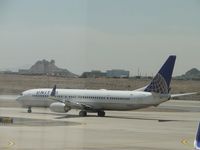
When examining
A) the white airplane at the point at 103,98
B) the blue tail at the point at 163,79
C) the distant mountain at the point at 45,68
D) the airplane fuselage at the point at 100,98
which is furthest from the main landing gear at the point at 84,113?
the blue tail at the point at 163,79

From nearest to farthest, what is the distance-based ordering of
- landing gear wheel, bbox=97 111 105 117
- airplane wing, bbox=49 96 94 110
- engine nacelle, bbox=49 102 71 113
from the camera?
engine nacelle, bbox=49 102 71 113 < airplane wing, bbox=49 96 94 110 < landing gear wheel, bbox=97 111 105 117

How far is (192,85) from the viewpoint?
13075 centimetres

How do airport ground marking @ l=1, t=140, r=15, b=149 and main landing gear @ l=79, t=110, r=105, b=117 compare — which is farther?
main landing gear @ l=79, t=110, r=105, b=117

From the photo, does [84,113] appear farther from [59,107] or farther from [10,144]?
[10,144]

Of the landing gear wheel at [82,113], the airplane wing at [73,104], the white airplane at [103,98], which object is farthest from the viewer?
the airplane wing at [73,104]

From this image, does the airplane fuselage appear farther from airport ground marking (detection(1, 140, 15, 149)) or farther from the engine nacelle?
airport ground marking (detection(1, 140, 15, 149))

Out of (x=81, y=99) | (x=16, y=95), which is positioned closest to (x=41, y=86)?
(x=16, y=95)

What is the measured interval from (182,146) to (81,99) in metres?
A: 33.7

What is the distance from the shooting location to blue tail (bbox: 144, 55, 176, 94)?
191 feet

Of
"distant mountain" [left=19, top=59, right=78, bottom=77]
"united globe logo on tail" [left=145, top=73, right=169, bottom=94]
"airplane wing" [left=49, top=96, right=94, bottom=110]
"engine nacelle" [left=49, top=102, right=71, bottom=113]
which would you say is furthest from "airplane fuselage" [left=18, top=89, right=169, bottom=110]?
"distant mountain" [left=19, top=59, right=78, bottom=77]

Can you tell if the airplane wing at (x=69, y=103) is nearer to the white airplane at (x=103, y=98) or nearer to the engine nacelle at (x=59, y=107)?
the white airplane at (x=103, y=98)

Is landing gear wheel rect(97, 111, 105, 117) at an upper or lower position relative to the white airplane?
lower

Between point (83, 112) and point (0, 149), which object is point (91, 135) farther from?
point (83, 112)

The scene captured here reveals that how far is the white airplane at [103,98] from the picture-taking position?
5816 cm
